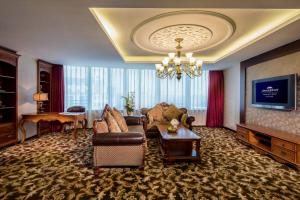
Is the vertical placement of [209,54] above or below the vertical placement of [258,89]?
above

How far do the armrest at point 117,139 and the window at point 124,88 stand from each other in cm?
Result: 407

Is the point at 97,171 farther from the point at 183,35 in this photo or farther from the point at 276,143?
the point at 276,143

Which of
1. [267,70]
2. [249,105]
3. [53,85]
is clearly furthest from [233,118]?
[53,85]

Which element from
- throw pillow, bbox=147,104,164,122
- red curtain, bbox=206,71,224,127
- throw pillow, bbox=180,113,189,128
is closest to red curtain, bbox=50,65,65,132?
throw pillow, bbox=147,104,164,122

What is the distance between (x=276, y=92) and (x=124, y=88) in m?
4.81

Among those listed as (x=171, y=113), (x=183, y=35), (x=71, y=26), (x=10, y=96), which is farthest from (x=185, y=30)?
(x=10, y=96)

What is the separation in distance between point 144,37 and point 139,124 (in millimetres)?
2312

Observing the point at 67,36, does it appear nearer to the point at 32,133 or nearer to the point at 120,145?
the point at 120,145

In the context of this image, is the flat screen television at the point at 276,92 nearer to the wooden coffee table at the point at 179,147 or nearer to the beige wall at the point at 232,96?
the beige wall at the point at 232,96

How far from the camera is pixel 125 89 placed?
6.98 meters

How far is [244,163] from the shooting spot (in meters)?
3.32

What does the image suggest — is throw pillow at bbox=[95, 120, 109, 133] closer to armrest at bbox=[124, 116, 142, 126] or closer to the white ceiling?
the white ceiling

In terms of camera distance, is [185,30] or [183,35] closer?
[185,30]

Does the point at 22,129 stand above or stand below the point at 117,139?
below
